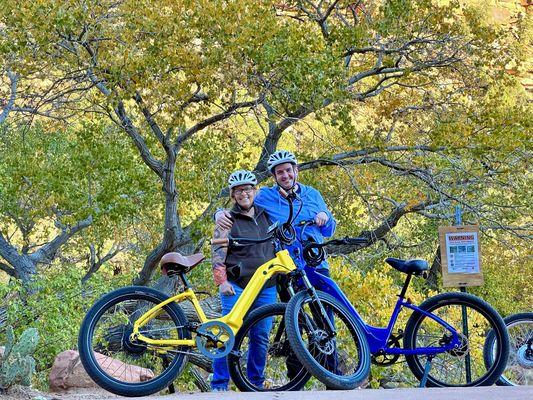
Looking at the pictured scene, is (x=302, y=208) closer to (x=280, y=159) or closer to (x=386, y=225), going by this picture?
(x=280, y=159)

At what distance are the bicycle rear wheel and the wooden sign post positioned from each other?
1880mm

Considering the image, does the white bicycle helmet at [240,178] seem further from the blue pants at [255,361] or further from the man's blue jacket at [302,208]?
the blue pants at [255,361]

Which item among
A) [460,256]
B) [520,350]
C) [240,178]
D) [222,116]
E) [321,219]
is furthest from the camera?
[222,116]

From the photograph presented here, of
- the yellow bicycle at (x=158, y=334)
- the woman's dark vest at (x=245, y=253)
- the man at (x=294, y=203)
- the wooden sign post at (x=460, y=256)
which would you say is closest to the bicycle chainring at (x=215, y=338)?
the yellow bicycle at (x=158, y=334)

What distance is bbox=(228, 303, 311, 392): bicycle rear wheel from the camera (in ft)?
16.9

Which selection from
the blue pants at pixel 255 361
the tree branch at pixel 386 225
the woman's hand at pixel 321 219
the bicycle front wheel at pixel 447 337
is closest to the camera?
the blue pants at pixel 255 361

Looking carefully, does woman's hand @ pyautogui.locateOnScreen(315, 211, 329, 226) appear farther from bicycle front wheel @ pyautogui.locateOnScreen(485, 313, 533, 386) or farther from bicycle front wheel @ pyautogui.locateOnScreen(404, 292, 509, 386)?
bicycle front wheel @ pyautogui.locateOnScreen(485, 313, 533, 386)

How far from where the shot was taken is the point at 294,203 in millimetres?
5852

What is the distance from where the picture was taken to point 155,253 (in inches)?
578

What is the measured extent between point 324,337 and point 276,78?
7814 millimetres

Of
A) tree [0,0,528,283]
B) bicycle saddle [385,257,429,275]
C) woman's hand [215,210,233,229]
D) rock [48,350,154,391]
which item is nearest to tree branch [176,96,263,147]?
tree [0,0,528,283]

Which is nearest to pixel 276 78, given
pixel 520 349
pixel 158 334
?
pixel 520 349

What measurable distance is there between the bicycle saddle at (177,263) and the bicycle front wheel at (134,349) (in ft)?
0.68

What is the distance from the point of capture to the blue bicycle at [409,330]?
16.6 ft
